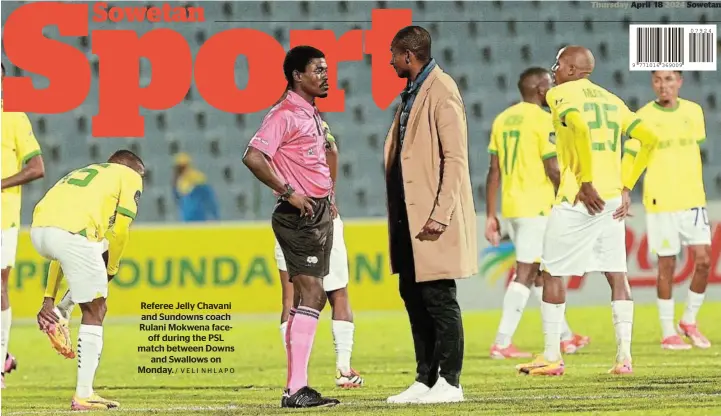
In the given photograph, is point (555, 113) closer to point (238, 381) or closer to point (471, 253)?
point (471, 253)

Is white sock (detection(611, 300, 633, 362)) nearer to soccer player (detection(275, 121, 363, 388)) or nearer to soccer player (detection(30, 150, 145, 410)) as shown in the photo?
soccer player (detection(275, 121, 363, 388))

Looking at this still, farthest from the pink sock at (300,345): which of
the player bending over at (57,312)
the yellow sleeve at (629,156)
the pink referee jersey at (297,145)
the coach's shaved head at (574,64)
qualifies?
the yellow sleeve at (629,156)

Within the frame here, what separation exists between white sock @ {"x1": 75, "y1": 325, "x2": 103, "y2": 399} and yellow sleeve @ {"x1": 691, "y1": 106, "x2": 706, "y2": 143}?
391 cm

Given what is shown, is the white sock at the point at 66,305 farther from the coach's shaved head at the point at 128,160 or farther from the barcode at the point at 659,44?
the barcode at the point at 659,44

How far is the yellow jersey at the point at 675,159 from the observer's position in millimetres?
8242

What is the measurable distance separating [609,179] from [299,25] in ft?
5.63

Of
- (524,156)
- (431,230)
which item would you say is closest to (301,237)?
(431,230)

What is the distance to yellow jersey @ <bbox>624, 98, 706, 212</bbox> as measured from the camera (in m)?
8.24

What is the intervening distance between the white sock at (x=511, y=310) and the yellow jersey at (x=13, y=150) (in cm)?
279

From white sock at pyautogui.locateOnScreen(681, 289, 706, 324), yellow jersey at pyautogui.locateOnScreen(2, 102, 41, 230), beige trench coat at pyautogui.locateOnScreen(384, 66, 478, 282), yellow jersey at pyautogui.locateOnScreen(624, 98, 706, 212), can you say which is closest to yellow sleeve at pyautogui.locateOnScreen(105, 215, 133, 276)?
yellow jersey at pyautogui.locateOnScreen(2, 102, 41, 230)

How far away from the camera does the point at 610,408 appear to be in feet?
18.4

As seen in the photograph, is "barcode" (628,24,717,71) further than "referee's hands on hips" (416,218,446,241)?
Yes

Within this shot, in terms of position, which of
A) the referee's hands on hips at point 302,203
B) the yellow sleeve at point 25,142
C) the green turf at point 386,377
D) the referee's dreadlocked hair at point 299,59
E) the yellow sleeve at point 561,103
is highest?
the referee's dreadlocked hair at point 299,59

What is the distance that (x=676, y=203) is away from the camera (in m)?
8.49
